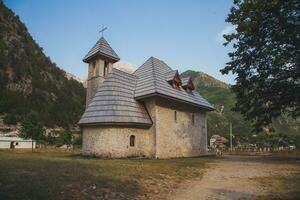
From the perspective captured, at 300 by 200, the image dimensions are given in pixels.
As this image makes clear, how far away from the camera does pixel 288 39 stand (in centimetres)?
1683

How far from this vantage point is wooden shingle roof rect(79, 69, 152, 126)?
802 inches

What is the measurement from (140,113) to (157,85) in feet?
9.99

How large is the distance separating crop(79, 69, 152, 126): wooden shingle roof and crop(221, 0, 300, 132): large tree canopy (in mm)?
7834

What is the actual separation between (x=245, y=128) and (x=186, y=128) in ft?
243

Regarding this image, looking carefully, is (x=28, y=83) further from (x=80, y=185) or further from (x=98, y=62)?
(x=80, y=185)

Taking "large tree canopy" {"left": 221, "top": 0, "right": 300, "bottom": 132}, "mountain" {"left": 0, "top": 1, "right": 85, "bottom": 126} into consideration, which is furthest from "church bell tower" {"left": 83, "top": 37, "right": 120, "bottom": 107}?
"mountain" {"left": 0, "top": 1, "right": 85, "bottom": 126}

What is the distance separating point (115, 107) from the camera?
68.5ft

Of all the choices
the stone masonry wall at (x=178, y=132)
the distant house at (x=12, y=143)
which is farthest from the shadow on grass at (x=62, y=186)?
the distant house at (x=12, y=143)

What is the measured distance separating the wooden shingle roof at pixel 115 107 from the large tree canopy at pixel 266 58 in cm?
783

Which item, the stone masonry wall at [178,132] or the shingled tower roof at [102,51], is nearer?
the stone masonry wall at [178,132]

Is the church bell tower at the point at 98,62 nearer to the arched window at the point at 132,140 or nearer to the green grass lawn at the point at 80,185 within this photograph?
the arched window at the point at 132,140

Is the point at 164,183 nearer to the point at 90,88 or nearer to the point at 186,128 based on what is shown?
the point at 186,128

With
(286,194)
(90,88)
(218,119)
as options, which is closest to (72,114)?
(218,119)

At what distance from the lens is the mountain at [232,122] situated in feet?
219
